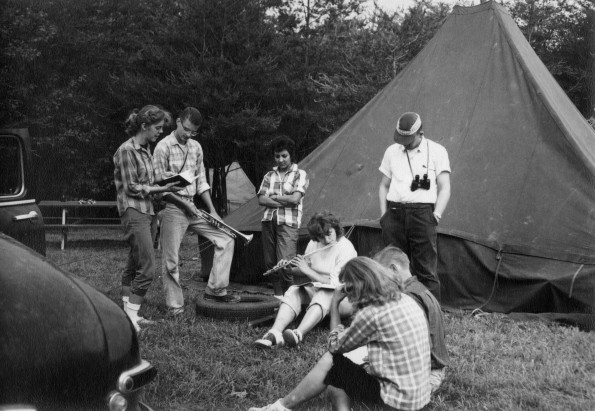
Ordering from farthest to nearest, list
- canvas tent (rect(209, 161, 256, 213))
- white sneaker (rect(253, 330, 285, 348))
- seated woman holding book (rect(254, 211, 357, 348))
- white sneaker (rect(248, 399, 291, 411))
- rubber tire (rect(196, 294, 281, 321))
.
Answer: canvas tent (rect(209, 161, 256, 213)) < rubber tire (rect(196, 294, 281, 321)) < seated woman holding book (rect(254, 211, 357, 348)) < white sneaker (rect(253, 330, 285, 348)) < white sneaker (rect(248, 399, 291, 411))

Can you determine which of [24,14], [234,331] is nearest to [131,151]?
[234,331]

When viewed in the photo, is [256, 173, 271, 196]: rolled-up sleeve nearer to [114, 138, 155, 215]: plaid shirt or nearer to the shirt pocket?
the shirt pocket

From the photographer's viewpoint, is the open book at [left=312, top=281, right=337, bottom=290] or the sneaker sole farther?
the open book at [left=312, top=281, right=337, bottom=290]

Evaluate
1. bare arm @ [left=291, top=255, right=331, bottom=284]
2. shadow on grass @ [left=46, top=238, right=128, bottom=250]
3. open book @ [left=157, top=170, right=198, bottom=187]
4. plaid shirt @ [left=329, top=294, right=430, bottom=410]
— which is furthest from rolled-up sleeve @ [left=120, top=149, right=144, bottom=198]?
shadow on grass @ [left=46, top=238, right=128, bottom=250]

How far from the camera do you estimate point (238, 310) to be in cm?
565

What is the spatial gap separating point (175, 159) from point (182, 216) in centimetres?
54

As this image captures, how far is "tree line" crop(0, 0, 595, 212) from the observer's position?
55.6ft

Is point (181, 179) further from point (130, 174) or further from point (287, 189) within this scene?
point (287, 189)

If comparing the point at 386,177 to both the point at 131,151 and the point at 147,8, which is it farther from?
the point at 147,8

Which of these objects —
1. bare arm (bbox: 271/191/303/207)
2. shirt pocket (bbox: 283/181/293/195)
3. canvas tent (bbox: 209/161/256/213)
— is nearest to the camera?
bare arm (bbox: 271/191/303/207)

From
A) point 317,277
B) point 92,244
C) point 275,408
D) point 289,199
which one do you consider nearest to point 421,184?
point 317,277

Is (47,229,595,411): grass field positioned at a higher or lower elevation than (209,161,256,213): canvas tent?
higher

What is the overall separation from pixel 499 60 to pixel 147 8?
15.1 metres

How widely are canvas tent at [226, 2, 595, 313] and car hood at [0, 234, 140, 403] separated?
450cm
